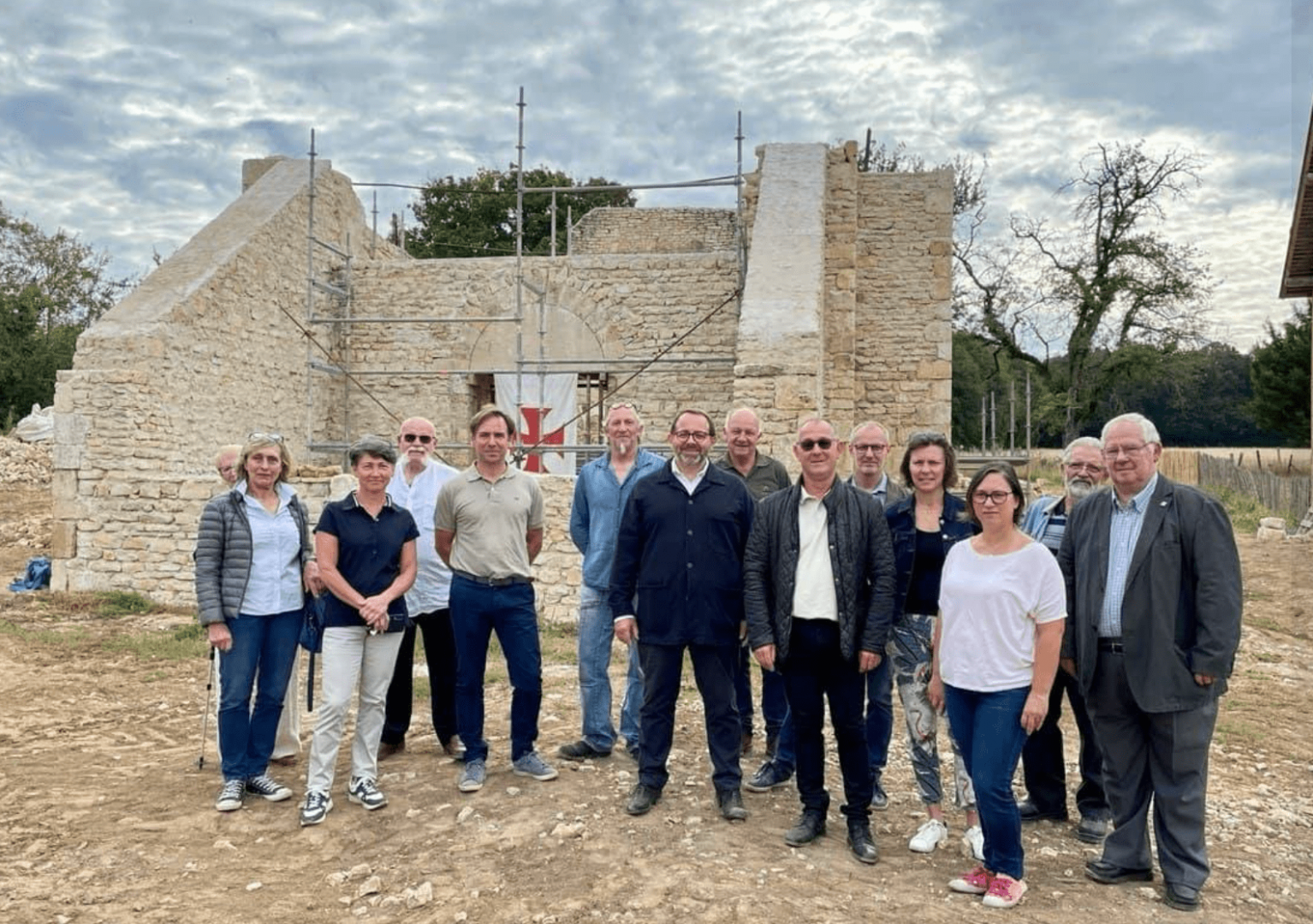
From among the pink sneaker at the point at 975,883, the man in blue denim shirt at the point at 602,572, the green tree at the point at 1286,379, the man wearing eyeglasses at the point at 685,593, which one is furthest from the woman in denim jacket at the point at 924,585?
the green tree at the point at 1286,379

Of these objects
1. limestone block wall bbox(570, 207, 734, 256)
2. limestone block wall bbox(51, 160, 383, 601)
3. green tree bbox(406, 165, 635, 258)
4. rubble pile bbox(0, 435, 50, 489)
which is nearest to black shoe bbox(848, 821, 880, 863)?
limestone block wall bbox(51, 160, 383, 601)

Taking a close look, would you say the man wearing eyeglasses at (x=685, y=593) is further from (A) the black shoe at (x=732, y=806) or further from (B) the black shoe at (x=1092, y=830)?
(B) the black shoe at (x=1092, y=830)

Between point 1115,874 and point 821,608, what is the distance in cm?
142

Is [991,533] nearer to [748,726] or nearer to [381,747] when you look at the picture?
[748,726]

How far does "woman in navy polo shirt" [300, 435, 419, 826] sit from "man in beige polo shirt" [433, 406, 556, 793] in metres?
0.24

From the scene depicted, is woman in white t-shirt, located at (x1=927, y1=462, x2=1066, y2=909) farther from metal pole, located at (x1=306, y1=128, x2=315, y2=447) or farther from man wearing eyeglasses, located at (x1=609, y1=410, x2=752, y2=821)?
metal pole, located at (x1=306, y1=128, x2=315, y2=447)

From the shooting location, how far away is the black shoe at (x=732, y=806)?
390 cm

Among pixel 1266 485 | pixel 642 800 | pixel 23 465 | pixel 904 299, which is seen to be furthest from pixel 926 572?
pixel 23 465

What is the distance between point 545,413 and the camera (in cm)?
1194

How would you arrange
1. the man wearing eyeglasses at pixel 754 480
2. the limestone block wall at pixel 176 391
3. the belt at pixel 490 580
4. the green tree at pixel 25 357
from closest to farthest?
the belt at pixel 490 580, the man wearing eyeglasses at pixel 754 480, the limestone block wall at pixel 176 391, the green tree at pixel 25 357

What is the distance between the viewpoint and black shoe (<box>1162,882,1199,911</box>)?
128 inches

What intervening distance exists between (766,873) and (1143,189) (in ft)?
82.0

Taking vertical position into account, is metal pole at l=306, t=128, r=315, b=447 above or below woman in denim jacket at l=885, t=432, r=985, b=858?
above

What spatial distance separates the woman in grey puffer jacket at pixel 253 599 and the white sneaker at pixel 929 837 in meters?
2.69
